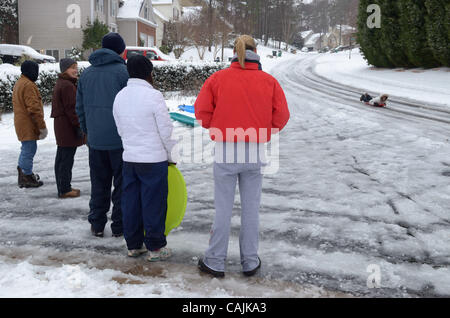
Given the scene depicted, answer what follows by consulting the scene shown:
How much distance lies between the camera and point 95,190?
4027mm

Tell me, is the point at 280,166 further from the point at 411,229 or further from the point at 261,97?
the point at 261,97

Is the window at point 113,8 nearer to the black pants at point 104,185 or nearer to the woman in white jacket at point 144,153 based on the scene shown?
the black pants at point 104,185

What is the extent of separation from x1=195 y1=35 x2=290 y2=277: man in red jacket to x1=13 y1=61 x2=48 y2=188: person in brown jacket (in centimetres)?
346

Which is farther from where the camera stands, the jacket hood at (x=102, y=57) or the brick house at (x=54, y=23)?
the brick house at (x=54, y=23)

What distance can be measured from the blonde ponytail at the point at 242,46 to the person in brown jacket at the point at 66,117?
2.89 metres

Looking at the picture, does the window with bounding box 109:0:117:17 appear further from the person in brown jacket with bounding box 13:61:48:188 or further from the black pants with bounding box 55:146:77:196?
the black pants with bounding box 55:146:77:196

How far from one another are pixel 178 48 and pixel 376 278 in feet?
147

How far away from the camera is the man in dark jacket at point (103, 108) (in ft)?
12.5

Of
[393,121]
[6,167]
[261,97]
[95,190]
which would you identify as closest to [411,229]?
[261,97]

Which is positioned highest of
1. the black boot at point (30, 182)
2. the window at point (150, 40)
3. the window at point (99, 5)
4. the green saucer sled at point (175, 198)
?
the window at point (99, 5)

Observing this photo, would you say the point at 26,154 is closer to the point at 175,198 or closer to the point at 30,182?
the point at 30,182

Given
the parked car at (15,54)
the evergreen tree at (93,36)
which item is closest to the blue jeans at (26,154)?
the parked car at (15,54)

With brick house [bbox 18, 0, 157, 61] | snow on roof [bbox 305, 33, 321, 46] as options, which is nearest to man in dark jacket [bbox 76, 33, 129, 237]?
brick house [bbox 18, 0, 157, 61]

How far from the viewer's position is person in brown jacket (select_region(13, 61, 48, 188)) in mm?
5523
